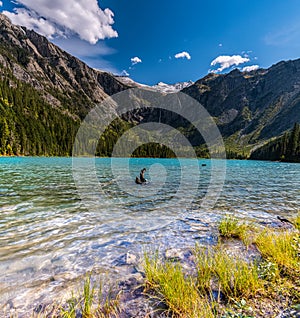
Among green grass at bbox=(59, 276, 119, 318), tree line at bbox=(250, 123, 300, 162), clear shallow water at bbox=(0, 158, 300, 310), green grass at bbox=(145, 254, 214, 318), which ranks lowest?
clear shallow water at bbox=(0, 158, 300, 310)

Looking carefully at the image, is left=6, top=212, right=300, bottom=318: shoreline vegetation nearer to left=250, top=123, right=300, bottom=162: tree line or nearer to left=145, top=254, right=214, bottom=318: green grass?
left=145, top=254, right=214, bottom=318: green grass

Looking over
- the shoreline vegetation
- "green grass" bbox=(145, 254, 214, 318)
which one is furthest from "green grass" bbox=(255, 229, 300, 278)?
"green grass" bbox=(145, 254, 214, 318)

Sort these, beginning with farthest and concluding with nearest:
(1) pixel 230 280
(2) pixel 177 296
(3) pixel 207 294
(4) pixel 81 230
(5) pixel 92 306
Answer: (4) pixel 81 230, (1) pixel 230 280, (3) pixel 207 294, (5) pixel 92 306, (2) pixel 177 296

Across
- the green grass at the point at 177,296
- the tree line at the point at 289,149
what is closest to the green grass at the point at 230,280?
the green grass at the point at 177,296

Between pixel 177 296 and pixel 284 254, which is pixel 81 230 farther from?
pixel 284 254

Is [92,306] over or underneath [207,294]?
underneath

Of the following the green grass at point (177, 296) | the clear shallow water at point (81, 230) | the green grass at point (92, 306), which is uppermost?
the green grass at point (177, 296)

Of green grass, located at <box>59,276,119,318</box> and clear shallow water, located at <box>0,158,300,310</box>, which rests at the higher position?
green grass, located at <box>59,276,119,318</box>

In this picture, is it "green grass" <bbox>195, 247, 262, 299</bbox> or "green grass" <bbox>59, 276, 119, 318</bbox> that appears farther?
"green grass" <bbox>195, 247, 262, 299</bbox>

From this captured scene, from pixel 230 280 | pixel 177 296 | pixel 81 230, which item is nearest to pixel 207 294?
pixel 230 280

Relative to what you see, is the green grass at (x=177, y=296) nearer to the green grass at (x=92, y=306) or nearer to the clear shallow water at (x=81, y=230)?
the green grass at (x=92, y=306)

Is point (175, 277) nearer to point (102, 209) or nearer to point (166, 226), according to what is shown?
point (166, 226)

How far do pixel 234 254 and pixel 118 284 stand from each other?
→ 3.53 metres

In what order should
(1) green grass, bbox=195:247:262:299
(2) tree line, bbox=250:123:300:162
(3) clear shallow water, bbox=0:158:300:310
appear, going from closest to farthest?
(1) green grass, bbox=195:247:262:299
(3) clear shallow water, bbox=0:158:300:310
(2) tree line, bbox=250:123:300:162
